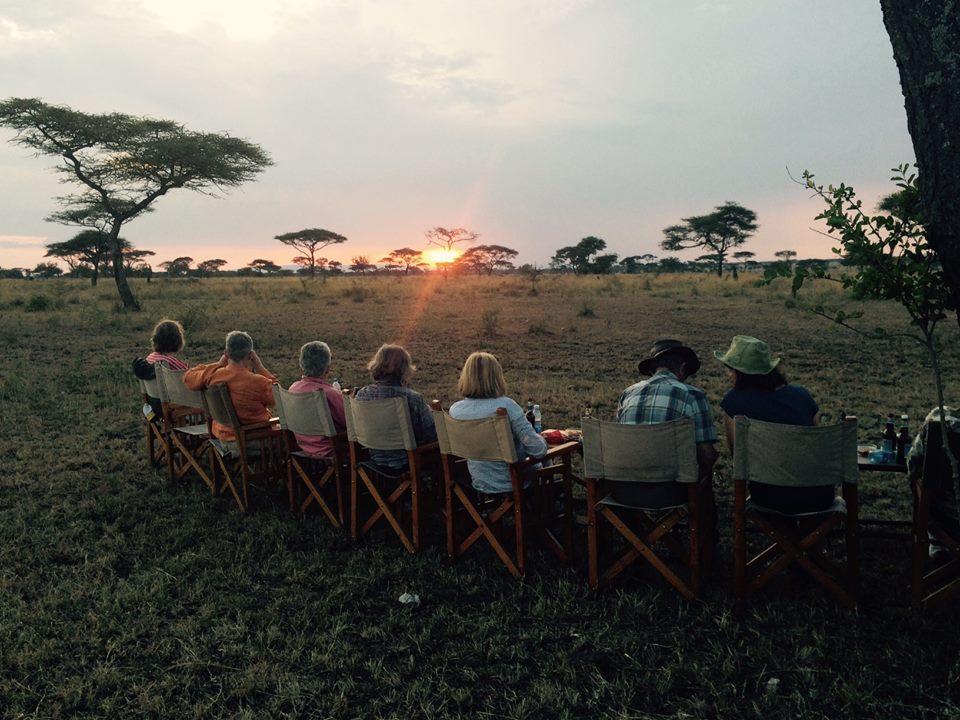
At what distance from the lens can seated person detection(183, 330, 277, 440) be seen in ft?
14.7

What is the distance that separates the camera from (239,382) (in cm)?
447

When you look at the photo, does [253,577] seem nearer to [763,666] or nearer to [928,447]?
[763,666]

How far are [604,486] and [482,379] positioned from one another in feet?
2.61

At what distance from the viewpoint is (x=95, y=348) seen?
11992mm

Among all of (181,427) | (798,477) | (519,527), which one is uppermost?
(798,477)

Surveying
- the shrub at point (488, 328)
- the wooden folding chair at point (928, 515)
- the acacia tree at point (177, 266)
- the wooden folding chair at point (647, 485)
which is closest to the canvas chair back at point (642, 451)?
the wooden folding chair at point (647, 485)

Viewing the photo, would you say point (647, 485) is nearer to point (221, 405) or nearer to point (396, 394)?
point (396, 394)

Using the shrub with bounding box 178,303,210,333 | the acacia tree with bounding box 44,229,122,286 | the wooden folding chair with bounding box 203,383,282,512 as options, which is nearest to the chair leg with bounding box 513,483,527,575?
the wooden folding chair with bounding box 203,383,282,512

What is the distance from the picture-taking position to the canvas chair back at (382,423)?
3498 millimetres

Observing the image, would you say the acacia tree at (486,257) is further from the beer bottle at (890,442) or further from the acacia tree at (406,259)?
the beer bottle at (890,442)

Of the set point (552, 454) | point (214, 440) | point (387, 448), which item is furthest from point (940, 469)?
point (214, 440)

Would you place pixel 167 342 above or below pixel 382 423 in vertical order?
above

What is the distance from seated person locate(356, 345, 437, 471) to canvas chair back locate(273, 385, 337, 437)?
0.28 m

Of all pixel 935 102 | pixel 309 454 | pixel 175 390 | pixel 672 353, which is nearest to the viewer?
pixel 935 102
